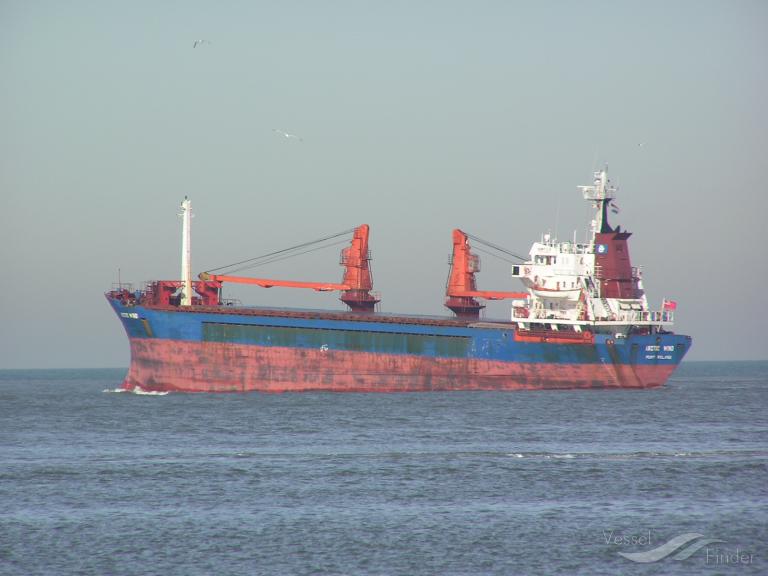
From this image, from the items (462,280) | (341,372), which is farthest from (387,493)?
(462,280)

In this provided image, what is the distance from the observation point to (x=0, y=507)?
29250 mm

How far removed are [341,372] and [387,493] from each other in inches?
1419

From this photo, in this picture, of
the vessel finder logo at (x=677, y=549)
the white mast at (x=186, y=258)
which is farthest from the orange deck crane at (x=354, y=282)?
the vessel finder logo at (x=677, y=549)

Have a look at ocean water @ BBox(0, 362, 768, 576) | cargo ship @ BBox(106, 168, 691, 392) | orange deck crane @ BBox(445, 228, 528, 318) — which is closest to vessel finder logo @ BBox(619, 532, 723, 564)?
ocean water @ BBox(0, 362, 768, 576)

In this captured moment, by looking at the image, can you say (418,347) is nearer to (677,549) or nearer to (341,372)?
(341,372)

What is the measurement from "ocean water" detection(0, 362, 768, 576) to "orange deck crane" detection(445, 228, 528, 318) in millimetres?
21535

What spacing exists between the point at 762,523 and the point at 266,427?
87.3ft

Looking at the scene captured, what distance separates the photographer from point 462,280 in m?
75.3

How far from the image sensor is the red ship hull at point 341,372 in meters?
66.8

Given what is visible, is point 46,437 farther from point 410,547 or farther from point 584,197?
point 584,197

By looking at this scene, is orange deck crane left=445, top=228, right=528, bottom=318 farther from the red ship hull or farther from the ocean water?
Result: the ocean water

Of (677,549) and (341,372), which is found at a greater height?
(341,372)

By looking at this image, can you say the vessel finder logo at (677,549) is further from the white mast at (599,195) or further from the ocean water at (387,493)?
the white mast at (599,195)

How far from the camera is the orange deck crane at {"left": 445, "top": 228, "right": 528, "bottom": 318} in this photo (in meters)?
75.1
